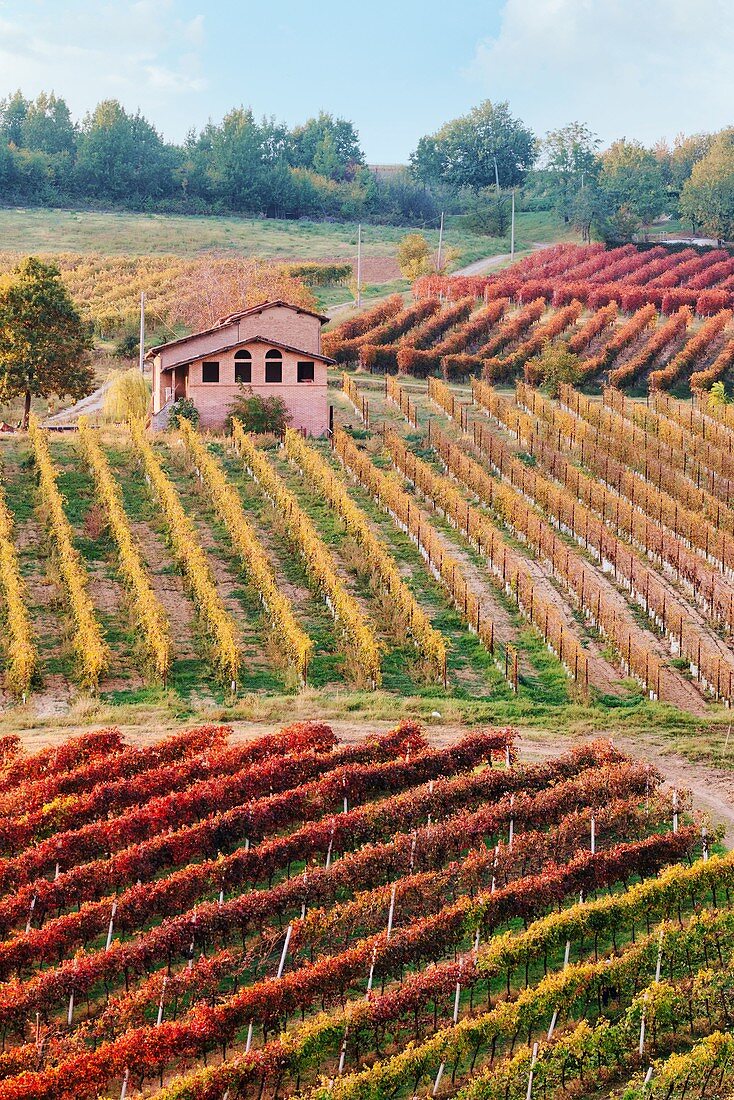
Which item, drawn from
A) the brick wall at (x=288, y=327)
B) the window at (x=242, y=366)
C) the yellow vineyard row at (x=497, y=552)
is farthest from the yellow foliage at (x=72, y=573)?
the brick wall at (x=288, y=327)

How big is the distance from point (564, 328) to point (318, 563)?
38240mm

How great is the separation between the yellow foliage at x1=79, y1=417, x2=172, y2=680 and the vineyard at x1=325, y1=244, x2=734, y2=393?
2187cm

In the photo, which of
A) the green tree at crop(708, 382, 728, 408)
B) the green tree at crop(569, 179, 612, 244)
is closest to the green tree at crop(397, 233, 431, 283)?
the green tree at crop(569, 179, 612, 244)

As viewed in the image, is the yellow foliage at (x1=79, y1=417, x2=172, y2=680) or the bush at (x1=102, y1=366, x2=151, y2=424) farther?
the bush at (x1=102, y1=366, x2=151, y2=424)

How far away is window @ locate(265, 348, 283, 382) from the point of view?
5544cm

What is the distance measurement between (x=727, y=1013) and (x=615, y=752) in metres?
8.82

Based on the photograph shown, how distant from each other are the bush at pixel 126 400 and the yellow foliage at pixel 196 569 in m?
9.16

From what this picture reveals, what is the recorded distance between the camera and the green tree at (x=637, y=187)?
356ft

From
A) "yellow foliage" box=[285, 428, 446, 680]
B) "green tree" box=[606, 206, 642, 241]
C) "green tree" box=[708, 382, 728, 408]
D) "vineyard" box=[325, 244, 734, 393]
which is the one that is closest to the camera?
"yellow foliage" box=[285, 428, 446, 680]

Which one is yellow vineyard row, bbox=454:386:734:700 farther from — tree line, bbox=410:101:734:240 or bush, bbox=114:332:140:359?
tree line, bbox=410:101:734:240

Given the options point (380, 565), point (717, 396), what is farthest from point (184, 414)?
point (717, 396)

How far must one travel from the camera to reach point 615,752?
27859 millimetres

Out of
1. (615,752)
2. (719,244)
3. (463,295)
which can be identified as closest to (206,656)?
(615,752)

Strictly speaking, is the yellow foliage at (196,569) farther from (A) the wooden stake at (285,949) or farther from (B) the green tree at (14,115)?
(B) the green tree at (14,115)
